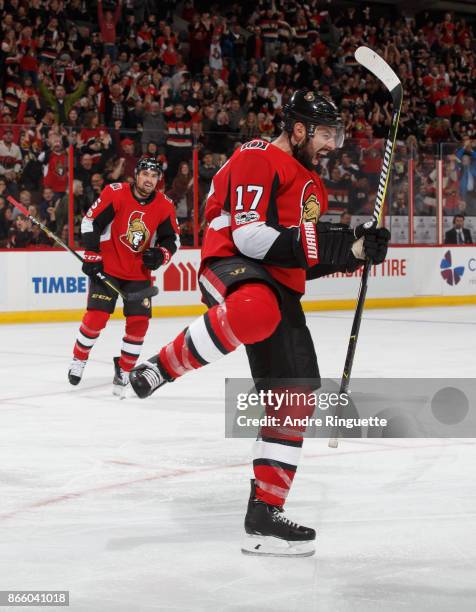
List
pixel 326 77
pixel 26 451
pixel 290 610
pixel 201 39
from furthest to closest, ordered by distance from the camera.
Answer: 1. pixel 326 77
2. pixel 201 39
3. pixel 26 451
4. pixel 290 610

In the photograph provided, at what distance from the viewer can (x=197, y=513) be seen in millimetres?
3449

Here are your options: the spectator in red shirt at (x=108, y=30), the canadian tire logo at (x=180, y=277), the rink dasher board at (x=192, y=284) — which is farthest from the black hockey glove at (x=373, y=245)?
the spectator in red shirt at (x=108, y=30)

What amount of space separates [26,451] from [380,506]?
1655 mm

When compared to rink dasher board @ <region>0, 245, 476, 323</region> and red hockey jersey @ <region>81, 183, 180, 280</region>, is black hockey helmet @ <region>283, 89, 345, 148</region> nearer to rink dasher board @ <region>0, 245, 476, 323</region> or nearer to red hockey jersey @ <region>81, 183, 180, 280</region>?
red hockey jersey @ <region>81, 183, 180, 280</region>

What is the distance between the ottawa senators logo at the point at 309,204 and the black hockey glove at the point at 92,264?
3464 mm

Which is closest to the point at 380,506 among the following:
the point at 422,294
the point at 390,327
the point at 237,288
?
the point at 237,288

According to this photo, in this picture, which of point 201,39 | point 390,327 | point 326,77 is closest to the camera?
point 390,327

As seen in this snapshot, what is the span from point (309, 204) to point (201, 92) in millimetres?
11316

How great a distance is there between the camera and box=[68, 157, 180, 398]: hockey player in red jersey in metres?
6.49

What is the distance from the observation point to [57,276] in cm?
1095

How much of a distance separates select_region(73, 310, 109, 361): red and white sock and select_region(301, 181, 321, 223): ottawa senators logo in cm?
351

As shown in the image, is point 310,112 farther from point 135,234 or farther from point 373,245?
point 135,234

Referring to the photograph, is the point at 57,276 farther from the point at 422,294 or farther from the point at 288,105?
the point at 288,105

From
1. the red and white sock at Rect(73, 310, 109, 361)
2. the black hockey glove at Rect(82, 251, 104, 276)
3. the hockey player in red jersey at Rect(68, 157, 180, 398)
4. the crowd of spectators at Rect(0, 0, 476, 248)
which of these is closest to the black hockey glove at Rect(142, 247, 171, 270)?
the hockey player in red jersey at Rect(68, 157, 180, 398)
